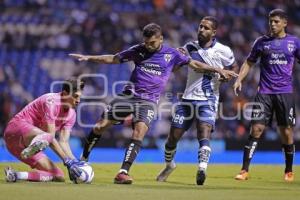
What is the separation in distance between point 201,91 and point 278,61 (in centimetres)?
143

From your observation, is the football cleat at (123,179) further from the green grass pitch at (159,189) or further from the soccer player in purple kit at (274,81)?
the soccer player in purple kit at (274,81)

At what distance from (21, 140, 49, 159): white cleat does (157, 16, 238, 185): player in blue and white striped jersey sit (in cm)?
251

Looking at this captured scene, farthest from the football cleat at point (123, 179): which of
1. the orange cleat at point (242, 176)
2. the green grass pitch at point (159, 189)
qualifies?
the orange cleat at point (242, 176)

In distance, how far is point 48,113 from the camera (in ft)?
31.9

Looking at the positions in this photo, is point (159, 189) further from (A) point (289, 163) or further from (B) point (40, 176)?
(A) point (289, 163)

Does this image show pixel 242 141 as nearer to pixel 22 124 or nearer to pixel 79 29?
pixel 79 29

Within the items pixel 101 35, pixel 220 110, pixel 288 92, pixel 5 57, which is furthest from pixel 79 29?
pixel 288 92

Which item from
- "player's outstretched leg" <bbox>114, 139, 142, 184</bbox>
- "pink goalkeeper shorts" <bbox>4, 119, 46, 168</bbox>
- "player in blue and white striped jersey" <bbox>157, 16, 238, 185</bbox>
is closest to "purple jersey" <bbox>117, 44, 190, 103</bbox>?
"player in blue and white striped jersey" <bbox>157, 16, 238, 185</bbox>

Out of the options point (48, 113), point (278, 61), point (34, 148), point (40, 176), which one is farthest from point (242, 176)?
point (34, 148)

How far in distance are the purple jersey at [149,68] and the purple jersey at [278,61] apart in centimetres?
167

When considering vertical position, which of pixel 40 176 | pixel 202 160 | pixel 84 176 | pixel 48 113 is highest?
pixel 48 113

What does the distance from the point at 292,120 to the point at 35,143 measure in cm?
452

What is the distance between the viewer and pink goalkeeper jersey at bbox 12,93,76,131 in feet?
32.0

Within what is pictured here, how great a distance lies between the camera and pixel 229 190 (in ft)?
30.2
